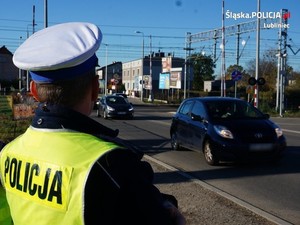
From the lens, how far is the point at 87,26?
6.22 feet

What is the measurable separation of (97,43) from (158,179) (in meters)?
7.26

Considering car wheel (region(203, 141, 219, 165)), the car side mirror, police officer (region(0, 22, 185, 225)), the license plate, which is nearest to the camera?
police officer (region(0, 22, 185, 225))

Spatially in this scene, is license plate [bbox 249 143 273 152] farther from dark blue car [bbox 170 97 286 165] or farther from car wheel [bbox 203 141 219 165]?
car wheel [bbox 203 141 219 165]

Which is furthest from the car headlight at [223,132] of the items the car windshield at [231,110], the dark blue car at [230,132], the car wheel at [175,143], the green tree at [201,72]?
the green tree at [201,72]

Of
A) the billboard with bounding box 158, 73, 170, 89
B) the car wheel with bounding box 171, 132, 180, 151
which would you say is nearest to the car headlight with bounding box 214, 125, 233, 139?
the car wheel with bounding box 171, 132, 180, 151

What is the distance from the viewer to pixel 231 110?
11750 mm

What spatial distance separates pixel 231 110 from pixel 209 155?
4.78 feet

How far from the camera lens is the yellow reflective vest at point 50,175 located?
157 centimetres

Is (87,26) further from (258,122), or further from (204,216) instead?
(258,122)

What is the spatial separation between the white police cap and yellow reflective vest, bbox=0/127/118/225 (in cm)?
23

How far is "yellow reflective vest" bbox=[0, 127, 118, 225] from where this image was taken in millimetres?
1570

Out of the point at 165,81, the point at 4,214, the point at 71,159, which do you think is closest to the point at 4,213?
the point at 4,214

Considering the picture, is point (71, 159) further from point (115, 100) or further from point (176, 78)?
point (176, 78)

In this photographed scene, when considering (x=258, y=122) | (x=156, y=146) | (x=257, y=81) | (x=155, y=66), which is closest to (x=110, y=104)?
(x=257, y=81)
